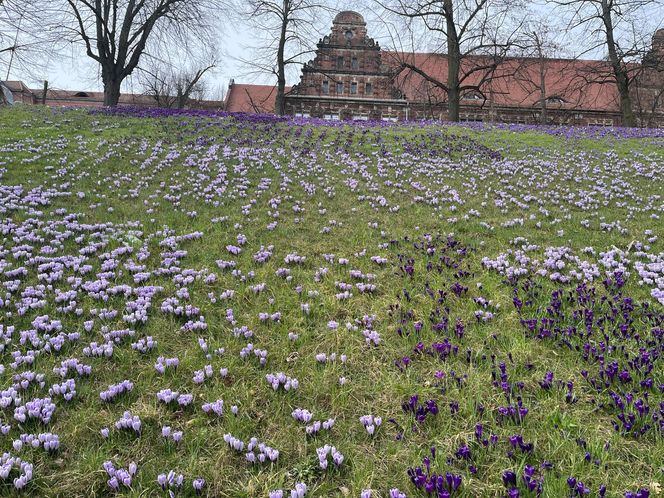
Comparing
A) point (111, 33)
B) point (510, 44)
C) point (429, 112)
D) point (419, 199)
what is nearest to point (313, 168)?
point (419, 199)

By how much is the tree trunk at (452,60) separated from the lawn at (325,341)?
20763mm

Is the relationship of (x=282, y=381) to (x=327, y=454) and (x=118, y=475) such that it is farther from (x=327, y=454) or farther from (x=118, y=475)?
(x=118, y=475)

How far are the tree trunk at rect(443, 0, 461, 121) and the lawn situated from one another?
2076 cm

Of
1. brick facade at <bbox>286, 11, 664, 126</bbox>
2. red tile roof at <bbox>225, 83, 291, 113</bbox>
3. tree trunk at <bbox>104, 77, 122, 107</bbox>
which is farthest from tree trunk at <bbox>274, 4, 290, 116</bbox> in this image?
red tile roof at <bbox>225, 83, 291, 113</bbox>

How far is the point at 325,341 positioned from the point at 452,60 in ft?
100.0

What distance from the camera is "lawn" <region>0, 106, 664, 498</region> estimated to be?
3236mm

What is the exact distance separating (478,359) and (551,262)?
321 centimetres

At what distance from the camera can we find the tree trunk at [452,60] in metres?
29.9

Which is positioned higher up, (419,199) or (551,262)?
(419,199)

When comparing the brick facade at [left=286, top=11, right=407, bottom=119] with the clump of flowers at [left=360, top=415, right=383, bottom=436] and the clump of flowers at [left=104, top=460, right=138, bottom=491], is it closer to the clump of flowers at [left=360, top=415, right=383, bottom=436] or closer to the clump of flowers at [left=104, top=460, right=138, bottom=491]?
the clump of flowers at [left=360, top=415, right=383, bottom=436]

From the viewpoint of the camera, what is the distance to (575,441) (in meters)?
3.45

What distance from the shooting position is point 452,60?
30234mm

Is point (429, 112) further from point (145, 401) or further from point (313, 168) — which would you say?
point (145, 401)

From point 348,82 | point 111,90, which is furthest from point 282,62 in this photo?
point 348,82
